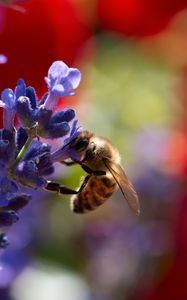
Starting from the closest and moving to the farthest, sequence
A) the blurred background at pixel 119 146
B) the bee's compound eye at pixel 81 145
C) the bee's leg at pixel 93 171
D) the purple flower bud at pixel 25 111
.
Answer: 1. the purple flower bud at pixel 25 111
2. the bee's compound eye at pixel 81 145
3. the bee's leg at pixel 93 171
4. the blurred background at pixel 119 146

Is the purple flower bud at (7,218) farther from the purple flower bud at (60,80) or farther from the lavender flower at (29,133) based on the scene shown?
the purple flower bud at (60,80)

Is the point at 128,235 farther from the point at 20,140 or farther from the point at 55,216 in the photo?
the point at 20,140

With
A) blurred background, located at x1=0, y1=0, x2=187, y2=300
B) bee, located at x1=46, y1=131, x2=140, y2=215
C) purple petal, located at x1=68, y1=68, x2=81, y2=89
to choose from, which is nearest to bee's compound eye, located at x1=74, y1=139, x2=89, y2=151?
bee, located at x1=46, y1=131, x2=140, y2=215

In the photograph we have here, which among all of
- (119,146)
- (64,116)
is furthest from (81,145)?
(119,146)

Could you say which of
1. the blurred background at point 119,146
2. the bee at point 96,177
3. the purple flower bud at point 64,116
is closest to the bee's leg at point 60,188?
the bee at point 96,177

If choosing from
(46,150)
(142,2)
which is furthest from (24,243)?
(46,150)

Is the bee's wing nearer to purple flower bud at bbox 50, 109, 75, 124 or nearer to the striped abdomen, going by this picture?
the striped abdomen
